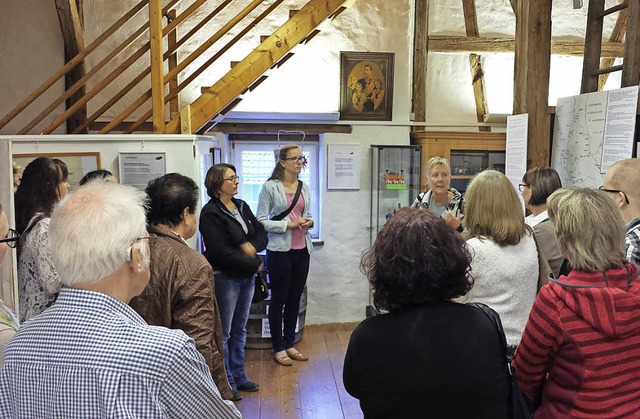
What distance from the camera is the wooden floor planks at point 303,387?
3.70 metres

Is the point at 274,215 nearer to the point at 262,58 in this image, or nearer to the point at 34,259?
the point at 262,58

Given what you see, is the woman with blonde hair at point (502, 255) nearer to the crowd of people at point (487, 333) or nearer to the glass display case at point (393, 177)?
the crowd of people at point (487, 333)

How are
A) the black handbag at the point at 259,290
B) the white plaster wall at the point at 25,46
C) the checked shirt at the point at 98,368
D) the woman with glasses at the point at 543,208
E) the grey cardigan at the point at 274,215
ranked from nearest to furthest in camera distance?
1. the checked shirt at the point at 98,368
2. the woman with glasses at the point at 543,208
3. the black handbag at the point at 259,290
4. the grey cardigan at the point at 274,215
5. the white plaster wall at the point at 25,46

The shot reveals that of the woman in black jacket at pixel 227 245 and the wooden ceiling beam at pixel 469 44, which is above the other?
the wooden ceiling beam at pixel 469 44

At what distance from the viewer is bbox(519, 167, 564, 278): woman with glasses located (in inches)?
103

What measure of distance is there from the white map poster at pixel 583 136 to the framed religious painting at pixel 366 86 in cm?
171

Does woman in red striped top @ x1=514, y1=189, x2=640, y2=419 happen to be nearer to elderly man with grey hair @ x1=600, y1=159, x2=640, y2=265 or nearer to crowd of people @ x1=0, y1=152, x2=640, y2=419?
crowd of people @ x1=0, y1=152, x2=640, y2=419

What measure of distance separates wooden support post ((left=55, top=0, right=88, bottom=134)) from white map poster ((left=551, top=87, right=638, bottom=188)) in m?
3.60

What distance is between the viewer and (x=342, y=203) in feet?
18.3

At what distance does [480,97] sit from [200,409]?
5074 mm

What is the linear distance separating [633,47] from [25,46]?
459 centimetres

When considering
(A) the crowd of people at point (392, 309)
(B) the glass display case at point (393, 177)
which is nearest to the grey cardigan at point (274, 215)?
(B) the glass display case at point (393, 177)

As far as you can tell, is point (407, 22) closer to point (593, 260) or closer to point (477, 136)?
point (477, 136)

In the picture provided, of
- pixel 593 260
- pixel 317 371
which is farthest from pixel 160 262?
pixel 317 371
